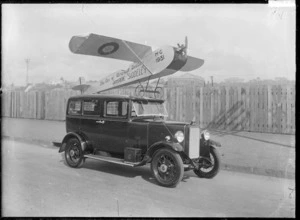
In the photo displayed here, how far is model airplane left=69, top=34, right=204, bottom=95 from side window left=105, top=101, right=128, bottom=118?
0.86 m

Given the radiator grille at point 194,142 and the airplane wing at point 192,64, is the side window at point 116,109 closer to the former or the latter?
the radiator grille at point 194,142

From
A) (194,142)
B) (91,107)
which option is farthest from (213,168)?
(91,107)

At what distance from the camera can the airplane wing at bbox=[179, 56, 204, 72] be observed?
910cm

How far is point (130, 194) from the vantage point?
543 cm

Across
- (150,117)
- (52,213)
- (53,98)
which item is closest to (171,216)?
(52,213)

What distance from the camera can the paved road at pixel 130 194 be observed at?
182 inches

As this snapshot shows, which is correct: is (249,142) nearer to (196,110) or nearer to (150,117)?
(196,110)

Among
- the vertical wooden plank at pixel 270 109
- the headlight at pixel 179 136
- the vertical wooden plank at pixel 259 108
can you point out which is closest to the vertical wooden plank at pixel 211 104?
the vertical wooden plank at pixel 259 108

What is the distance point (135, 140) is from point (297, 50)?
3665mm

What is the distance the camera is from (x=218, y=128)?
12250mm

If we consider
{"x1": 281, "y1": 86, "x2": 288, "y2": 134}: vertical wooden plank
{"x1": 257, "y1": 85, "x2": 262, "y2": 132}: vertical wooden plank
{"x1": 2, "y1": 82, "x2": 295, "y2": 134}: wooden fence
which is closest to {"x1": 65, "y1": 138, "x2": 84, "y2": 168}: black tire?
{"x1": 2, "y1": 82, "x2": 295, "y2": 134}: wooden fence

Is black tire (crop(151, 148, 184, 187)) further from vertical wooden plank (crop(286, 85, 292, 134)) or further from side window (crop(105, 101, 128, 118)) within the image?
vertical wooden plank (crop(286, 85, 292, 134))

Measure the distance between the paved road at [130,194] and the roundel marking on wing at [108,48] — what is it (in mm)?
3089

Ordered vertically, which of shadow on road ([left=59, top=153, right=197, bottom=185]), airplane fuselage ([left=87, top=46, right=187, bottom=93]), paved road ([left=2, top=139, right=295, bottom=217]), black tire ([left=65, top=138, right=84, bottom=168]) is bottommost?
shadow on road ([left=59, top=153, right=197, bottom=185])
